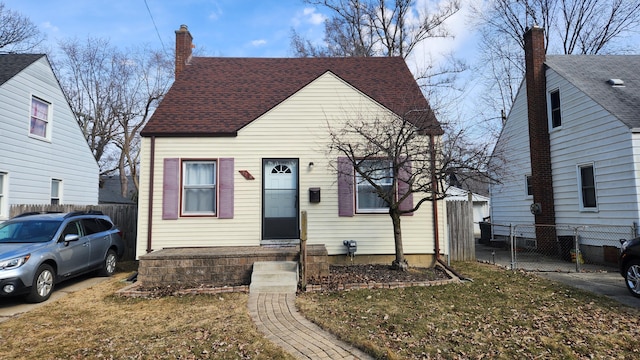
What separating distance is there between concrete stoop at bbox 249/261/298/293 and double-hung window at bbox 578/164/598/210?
9258 millimetres

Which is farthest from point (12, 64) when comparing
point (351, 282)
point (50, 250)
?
point (351, 282)

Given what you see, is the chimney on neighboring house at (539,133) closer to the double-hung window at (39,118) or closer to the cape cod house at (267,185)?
the cape cod house at (267,185)

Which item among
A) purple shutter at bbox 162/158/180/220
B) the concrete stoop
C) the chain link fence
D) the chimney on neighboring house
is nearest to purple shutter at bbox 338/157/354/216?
the concrete stoop

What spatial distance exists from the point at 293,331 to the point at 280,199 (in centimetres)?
509

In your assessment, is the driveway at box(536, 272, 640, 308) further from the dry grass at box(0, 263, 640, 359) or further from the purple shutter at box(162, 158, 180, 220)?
the purple shutter at box(162, 158, 180, 220)

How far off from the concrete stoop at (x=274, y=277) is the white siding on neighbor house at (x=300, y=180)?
177 cm

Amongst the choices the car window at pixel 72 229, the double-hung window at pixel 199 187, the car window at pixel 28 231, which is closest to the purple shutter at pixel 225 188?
the double-hung window at pixel 199 187

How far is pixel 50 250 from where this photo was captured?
280 inches

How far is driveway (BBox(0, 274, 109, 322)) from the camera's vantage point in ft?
20.3

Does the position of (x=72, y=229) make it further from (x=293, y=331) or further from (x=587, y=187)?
(x=587, y=187)

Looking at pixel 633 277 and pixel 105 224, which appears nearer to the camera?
pixel 633 277

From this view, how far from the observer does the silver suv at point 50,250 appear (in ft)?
20.8

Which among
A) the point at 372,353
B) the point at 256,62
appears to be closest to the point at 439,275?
the point at 372,353

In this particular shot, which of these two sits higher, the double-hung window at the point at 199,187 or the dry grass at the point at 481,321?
the double-hung window at the point at 199,187
